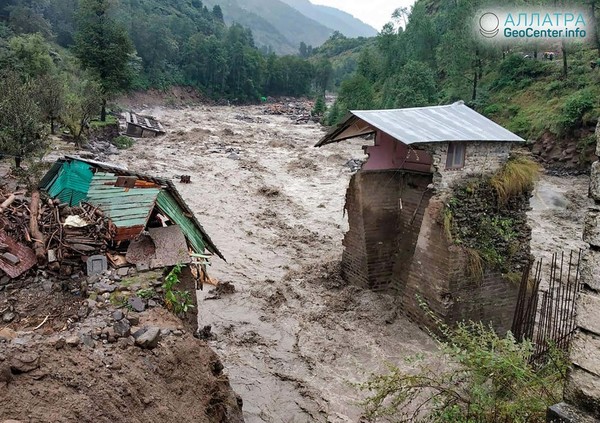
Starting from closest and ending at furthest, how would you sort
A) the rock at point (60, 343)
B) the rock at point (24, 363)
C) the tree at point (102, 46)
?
the rock at point (24, 363) < the rock at point (60, 343) < the tree at point (102, 46)

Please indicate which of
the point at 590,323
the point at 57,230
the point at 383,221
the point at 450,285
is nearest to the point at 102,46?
the point at 383,221

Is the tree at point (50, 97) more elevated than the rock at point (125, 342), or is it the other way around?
the tree at point (50, 97)

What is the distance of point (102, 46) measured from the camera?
29.5 meters

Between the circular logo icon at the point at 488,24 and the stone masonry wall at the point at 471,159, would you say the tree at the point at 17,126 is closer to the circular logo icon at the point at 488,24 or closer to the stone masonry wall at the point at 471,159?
the stone masonry wall at the point at 471,159

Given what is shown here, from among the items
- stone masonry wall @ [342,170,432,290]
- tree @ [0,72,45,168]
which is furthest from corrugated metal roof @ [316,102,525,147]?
tree @ [0,72,45,168]

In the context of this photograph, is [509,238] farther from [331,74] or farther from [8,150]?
[331,74]

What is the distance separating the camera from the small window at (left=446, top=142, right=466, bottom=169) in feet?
29.0

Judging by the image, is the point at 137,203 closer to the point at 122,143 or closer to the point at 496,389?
the point at 496,389

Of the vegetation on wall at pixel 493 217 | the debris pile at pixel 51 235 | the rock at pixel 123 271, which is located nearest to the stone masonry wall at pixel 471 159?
the vegetation on wall at pixel 493 217

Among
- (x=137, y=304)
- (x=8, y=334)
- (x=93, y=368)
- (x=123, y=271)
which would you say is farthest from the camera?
(x=123, y=271)

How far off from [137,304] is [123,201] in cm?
155

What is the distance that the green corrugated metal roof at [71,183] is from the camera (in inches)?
241

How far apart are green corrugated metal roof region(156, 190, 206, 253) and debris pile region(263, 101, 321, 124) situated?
146 feet

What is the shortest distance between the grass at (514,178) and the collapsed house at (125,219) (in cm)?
605
